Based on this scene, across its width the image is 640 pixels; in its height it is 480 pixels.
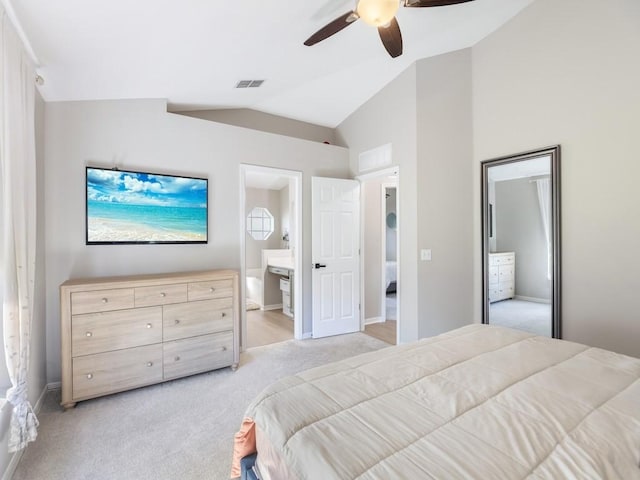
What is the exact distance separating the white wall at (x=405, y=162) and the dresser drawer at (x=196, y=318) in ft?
6.43

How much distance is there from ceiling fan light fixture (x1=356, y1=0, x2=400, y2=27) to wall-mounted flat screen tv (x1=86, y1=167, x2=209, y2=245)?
2.29 metres

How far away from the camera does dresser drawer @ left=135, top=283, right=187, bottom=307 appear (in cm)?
267

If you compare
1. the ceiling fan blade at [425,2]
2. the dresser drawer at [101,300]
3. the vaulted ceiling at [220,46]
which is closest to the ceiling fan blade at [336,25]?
the vaulted ceiling at [220,46]

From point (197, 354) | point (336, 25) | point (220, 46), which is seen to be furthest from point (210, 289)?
point (336, 25)

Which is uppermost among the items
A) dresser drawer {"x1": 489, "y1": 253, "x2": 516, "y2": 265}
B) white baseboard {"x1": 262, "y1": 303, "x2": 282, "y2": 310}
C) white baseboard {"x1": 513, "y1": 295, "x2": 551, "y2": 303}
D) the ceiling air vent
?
the ceiling air vent

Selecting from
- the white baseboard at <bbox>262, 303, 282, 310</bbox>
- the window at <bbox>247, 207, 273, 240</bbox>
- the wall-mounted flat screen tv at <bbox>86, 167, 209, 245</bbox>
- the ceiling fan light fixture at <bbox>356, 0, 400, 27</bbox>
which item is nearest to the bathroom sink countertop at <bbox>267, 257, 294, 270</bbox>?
the white baseboard at <bbox>262, 303, 282, 310</bbox>

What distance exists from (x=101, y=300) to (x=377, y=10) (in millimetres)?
2792

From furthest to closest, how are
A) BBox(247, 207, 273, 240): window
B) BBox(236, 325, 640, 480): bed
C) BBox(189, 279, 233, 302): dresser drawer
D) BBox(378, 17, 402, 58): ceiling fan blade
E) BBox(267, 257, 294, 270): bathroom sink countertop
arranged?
BBox(247, 207, 273, 240): window → BBox(267, 257, 294, 270): bathroom sink countertop → BBox(189, 279, 233, 302): dresser drawer → BBox(378, 17, 402, 58): ceiling fan blade → BBox(236, 325, 640, 480): bed

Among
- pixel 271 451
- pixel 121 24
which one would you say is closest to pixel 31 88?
pixel 121 24

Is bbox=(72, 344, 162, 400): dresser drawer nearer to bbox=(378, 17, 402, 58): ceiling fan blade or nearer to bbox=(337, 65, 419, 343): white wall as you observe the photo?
bbox=(337, 65, 419, 343): white wall

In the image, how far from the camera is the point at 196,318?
2936 mm

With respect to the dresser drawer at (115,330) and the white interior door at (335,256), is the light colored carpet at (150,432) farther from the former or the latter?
the white interior door at (335,256)

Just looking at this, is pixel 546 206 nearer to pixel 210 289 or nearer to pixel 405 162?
pixel 405 162

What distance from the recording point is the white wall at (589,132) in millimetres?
2342
